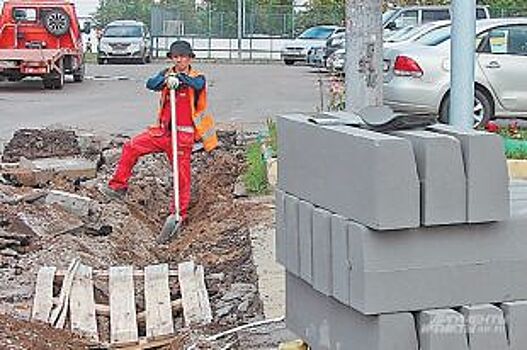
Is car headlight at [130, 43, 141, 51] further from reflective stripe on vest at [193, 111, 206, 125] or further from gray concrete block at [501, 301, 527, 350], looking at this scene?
gray concrete block at [501, 301, 527, 350]

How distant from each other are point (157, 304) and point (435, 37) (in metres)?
10.2

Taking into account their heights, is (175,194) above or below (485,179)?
below

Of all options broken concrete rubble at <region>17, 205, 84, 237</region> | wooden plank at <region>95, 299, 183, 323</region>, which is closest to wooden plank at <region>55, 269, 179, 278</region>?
wooden plank at <region>95, 299, 183, 323</region>

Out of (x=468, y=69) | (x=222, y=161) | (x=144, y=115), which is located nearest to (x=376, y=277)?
(x=468, y=69)

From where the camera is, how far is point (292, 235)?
5535mm

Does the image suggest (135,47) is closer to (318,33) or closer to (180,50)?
(318,33)

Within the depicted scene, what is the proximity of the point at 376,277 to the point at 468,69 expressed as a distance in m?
2.93

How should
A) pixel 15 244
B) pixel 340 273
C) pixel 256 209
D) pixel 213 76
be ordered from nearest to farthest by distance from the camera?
1. pixel 340 273
2. pixel 15 244
3. pixel 256 209
4. pixel 213 76

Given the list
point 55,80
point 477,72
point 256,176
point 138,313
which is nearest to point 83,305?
point 138,313

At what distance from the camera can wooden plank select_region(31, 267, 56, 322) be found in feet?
27.4

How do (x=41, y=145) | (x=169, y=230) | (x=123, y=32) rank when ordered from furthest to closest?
Answer: (x=123, y=32) < (x=41, y=145) < (x=169, y=230)

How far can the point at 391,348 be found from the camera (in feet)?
15.7

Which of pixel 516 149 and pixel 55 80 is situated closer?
pixel 516 149

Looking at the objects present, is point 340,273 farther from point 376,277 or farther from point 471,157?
point 471,157
